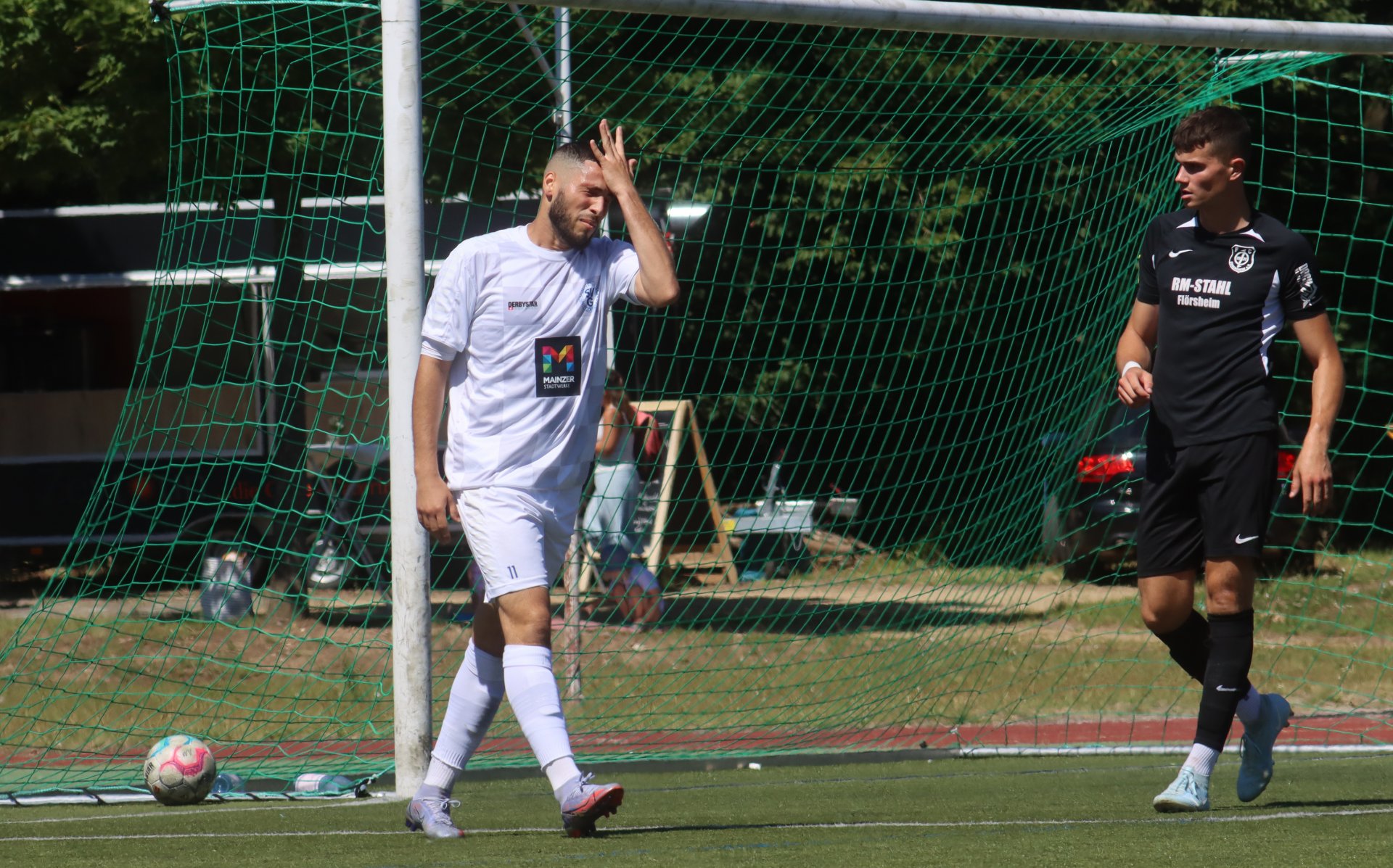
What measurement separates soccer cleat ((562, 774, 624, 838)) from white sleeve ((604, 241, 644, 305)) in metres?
1.32

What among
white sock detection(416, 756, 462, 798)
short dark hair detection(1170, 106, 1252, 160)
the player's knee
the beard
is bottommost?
white sock detection(416, 756, 462, 798)

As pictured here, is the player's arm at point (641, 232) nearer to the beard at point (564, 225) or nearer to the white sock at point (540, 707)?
the beard at point (564, 225)

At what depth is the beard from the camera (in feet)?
13.9

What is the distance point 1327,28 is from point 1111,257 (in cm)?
165

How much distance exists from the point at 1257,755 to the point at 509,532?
92.3 inches

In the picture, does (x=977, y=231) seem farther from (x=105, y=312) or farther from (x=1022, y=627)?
(x=105, y=312)

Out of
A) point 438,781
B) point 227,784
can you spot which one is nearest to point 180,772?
point 227,784

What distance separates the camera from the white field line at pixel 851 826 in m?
4.18

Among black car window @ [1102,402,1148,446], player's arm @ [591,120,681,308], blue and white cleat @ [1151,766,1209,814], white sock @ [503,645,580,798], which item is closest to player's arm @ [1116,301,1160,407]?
Answer: blue and white cleat @ [1151,766,1209,814]

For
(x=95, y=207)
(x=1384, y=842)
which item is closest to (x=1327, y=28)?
(x=1384, y=842)

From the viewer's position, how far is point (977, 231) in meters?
8.41

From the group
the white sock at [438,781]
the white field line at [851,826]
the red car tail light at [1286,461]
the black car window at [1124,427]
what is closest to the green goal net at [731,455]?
the black car window at [1124,427]

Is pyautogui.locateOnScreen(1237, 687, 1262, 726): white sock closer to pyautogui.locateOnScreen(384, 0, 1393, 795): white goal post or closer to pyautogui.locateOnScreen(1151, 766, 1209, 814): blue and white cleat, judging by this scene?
pyautogui.locateOnScreen(1151, 766, 1209, 814): blue and white cleat

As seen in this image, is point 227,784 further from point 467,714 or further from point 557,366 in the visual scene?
point 557,366
